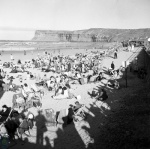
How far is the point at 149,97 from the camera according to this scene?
13125 millimetres

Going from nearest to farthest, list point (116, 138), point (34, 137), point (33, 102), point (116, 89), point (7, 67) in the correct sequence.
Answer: point (116, 138), point (34, 137), point (33, 102), point (116, 89), point (7, 67)

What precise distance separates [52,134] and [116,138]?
274 centimetres

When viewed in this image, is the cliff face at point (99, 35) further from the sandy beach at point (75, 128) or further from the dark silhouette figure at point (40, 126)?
the dark silhouette figure at point (40, 126)

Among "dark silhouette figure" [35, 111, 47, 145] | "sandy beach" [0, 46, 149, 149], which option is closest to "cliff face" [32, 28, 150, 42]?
"sandy beach" [0, 46, 149, 149]

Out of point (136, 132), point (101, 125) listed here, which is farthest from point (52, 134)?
point (136, 132)

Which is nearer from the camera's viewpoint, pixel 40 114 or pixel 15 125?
pixel 15 125

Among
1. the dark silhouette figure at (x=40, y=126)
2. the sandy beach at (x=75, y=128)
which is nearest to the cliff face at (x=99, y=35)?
the sandy beach at (x=75, y=128)

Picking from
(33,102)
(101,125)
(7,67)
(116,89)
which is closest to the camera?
(101,125)


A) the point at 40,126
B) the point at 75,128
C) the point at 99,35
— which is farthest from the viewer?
the point at 99,35

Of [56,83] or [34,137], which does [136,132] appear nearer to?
[34,137]

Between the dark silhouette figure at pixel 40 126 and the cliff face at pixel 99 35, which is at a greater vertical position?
the cliff face at pixel 99 35

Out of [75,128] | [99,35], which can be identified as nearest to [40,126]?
[75,128]

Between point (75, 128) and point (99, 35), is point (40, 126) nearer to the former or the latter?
point (75, 128)

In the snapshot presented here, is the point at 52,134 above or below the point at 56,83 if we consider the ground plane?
below
